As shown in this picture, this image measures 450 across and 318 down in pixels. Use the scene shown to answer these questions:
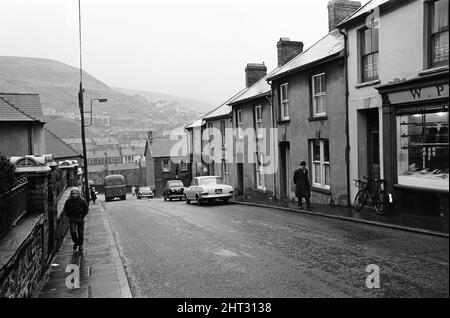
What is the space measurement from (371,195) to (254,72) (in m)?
21.2

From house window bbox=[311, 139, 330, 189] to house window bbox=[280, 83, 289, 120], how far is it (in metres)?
3.04

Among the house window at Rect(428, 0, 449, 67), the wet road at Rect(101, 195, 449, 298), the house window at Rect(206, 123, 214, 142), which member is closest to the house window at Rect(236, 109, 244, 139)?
the house window at Rect(206, 123, 214, 142)

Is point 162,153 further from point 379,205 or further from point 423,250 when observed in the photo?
point 423,250

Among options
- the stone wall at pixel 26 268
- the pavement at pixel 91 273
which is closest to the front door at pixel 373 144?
the pavement at pixel 91 273

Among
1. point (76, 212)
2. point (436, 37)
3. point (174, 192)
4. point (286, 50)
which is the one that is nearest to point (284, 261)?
point (76, 212)

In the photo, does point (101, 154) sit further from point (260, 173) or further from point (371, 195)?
point (371, 195)

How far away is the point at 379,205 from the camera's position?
1292 cm

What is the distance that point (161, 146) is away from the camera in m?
68.0

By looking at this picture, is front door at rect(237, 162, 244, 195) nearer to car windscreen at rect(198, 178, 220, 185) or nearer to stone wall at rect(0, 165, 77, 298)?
car windscreen at rect(198, 178, 220, 185)

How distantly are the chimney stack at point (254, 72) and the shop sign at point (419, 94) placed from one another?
22.2 metres

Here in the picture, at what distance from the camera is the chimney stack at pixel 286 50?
26.6 metres

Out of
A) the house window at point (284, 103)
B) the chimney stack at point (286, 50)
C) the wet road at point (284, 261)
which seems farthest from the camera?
the chimney stack at point (286, 50)

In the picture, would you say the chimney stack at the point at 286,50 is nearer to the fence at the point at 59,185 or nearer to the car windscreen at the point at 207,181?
the car windscreen at the point at 207,181
